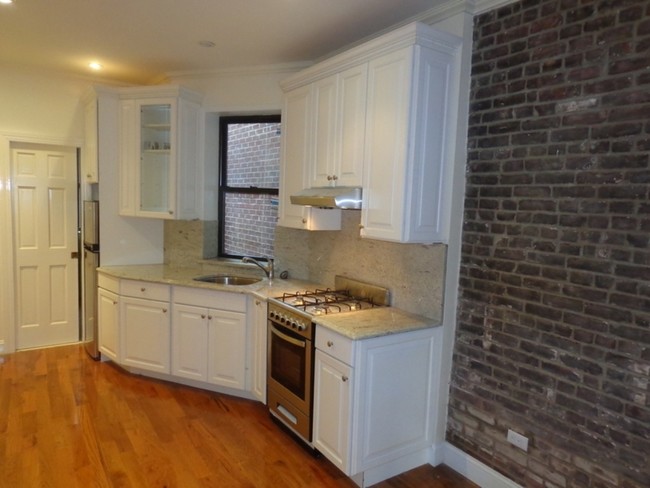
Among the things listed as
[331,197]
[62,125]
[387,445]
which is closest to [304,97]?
[331,197]

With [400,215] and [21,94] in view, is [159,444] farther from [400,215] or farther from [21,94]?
[21,94]

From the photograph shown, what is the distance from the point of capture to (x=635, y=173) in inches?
70.9

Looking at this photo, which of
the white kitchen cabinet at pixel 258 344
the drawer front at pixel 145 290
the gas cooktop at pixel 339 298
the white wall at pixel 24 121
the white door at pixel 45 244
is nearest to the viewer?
the gas cooktop at pixel 339 298

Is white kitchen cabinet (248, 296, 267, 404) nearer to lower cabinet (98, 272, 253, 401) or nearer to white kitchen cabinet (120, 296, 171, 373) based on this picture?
lower cabinet (98, 272, 253, 401)

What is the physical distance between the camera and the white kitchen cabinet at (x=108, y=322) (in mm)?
3763

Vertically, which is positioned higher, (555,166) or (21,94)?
(21,94)

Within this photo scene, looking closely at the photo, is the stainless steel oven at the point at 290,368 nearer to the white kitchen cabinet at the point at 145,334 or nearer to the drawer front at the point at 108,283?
the white kitchen cabinet at the point at 145,334

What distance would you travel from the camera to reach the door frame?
3969 millimetres

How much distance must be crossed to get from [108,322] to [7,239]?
4.22 ft

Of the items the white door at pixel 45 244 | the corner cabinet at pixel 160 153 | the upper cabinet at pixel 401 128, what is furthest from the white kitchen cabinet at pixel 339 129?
the white door at pixel 45 244

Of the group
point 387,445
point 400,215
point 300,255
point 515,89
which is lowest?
point 387,445

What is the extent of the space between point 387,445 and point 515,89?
2061 millimetres

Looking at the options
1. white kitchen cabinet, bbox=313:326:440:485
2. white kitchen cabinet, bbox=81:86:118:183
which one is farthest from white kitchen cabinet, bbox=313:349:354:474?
white kitchen cabinet, bbox=81:86:118:183

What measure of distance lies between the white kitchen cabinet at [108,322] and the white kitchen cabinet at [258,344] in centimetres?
134
